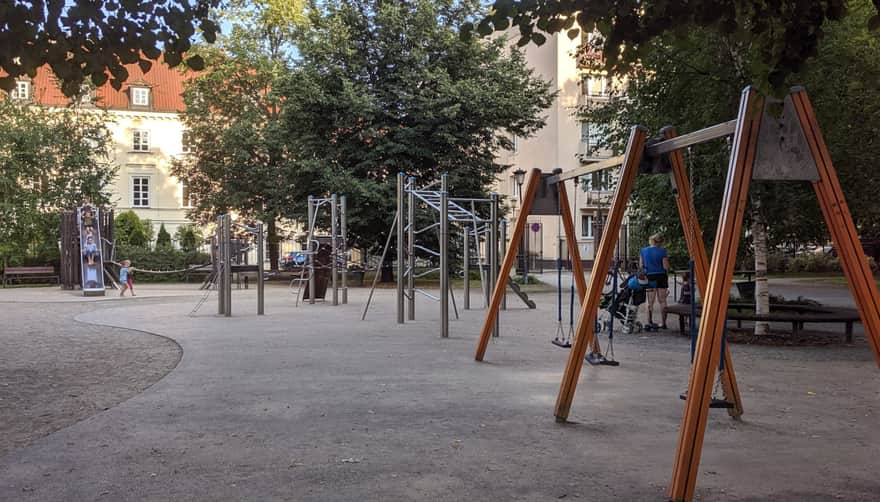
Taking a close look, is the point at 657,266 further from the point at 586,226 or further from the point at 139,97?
the point at 139,97

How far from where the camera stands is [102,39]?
5.60 metres

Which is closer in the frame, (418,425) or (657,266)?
(418,425)

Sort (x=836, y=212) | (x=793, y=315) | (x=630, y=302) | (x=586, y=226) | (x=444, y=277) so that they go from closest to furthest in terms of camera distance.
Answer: (x=836, y=212) → (x=793, y=315) → (x=444, y=277) → (x=630, y=302) → (x=586, y=226)

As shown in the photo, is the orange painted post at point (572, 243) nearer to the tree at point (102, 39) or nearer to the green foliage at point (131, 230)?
the tree at point (102, 39)

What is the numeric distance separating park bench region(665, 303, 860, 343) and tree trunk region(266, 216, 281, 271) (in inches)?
1127

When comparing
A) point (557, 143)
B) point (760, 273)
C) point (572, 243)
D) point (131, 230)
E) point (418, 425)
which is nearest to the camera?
point (418, 425)

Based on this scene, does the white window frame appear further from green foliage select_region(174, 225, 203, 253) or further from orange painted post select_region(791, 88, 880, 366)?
orange painted post select_region(791, 88, 880, 366)

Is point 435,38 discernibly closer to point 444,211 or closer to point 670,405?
point 444,211

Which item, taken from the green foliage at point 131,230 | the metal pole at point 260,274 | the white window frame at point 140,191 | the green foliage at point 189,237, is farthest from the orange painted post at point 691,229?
the white window frame at point 140,191

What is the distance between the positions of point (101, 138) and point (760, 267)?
32610 mm

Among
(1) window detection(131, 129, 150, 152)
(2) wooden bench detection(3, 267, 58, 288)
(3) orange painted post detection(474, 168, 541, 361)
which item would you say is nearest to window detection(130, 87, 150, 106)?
(1) window detection(131, 129, 150, 152)

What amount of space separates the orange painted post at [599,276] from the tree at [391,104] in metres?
22.8

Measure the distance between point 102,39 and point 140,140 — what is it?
5583 cm

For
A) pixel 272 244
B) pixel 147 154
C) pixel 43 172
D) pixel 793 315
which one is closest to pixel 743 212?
pixel 793 315
